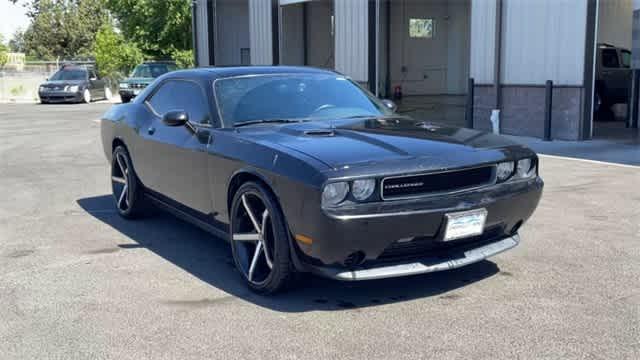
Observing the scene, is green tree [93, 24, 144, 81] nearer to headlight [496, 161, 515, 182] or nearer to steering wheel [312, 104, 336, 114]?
steering wheel [312, 104, 336, 114]

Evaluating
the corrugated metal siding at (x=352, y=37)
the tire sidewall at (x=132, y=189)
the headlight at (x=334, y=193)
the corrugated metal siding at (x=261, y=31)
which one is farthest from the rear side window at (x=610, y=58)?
the headlight at (x=334, y=193)

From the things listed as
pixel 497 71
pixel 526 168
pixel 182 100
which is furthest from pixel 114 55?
pixel 526 168

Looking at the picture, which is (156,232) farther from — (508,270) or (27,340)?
(508,270)

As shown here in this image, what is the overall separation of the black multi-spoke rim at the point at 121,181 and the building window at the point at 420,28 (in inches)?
753

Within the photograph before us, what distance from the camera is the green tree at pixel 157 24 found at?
35.8 meters

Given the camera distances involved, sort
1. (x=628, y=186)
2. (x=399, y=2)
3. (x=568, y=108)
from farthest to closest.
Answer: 1. (x=399, y=2)
2. (x=568, y=108)
3. (x=628, y=186)

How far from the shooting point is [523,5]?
1397 centimetres

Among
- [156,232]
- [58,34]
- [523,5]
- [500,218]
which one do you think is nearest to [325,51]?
[523,5]

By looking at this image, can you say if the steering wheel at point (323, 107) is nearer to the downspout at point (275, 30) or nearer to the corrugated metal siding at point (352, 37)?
the corrugated metal siding at point (352, 37)

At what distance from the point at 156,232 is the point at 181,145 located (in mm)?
1285

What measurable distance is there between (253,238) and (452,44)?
72.2ft

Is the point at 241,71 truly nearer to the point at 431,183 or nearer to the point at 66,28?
the point at 431,183

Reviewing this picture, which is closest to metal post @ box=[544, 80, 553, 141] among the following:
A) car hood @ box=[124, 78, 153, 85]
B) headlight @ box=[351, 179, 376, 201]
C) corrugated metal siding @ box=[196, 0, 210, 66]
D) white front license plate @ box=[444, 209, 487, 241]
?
white front license plate @ box=[444, 209, 487, 241]

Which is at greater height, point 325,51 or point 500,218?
point 325,51
